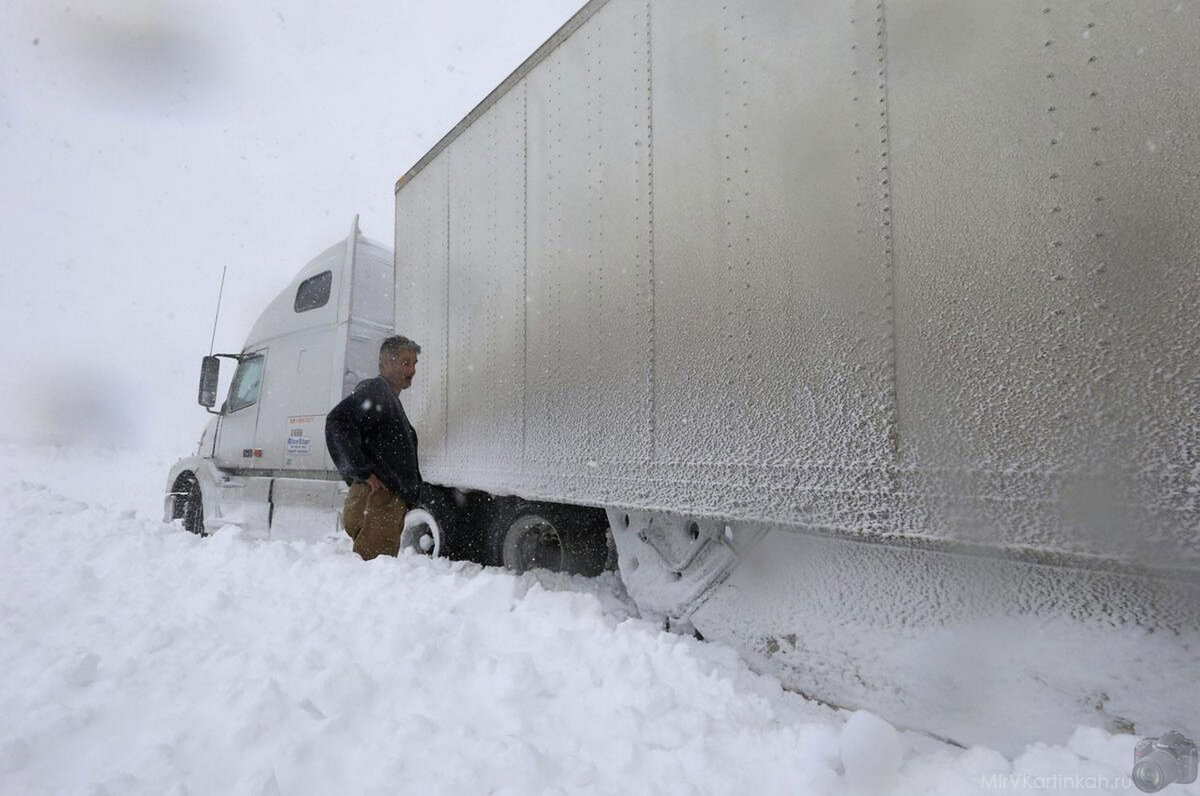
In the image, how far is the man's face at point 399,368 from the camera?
15.0 feet

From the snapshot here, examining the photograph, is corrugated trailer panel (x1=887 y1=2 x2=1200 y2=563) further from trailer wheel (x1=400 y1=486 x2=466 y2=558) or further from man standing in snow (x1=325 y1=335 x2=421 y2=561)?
man standing in snow (x1=325 y1=335 x2=421 y2=561)

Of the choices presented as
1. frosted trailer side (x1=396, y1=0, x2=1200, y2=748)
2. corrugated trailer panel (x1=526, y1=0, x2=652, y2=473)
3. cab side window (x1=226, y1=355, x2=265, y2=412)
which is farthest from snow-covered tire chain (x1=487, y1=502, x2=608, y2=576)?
cab side window (x1=226, y1=355, x2=265, y2=412)

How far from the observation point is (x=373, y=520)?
181 inches

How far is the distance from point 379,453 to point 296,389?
201 cm

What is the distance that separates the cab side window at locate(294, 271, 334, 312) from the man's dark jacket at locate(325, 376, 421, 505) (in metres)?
1.89

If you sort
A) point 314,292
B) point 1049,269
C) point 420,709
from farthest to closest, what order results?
point 314,292 < point 420,709 < point 1049,269

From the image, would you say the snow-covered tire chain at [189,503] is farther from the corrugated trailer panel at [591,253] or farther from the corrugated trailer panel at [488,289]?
the corrugated trailer panel at [591,253]

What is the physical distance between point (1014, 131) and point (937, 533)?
1.06 m

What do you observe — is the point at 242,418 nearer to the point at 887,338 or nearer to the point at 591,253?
the point at 591,253

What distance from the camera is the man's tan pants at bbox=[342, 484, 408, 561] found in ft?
15.1

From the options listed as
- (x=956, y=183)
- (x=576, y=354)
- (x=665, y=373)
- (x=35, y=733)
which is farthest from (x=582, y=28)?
(x=35, y=733)

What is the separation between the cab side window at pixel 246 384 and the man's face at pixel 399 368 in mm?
2668

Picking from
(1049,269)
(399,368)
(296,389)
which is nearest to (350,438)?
(399,368)

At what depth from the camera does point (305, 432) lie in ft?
19.1
